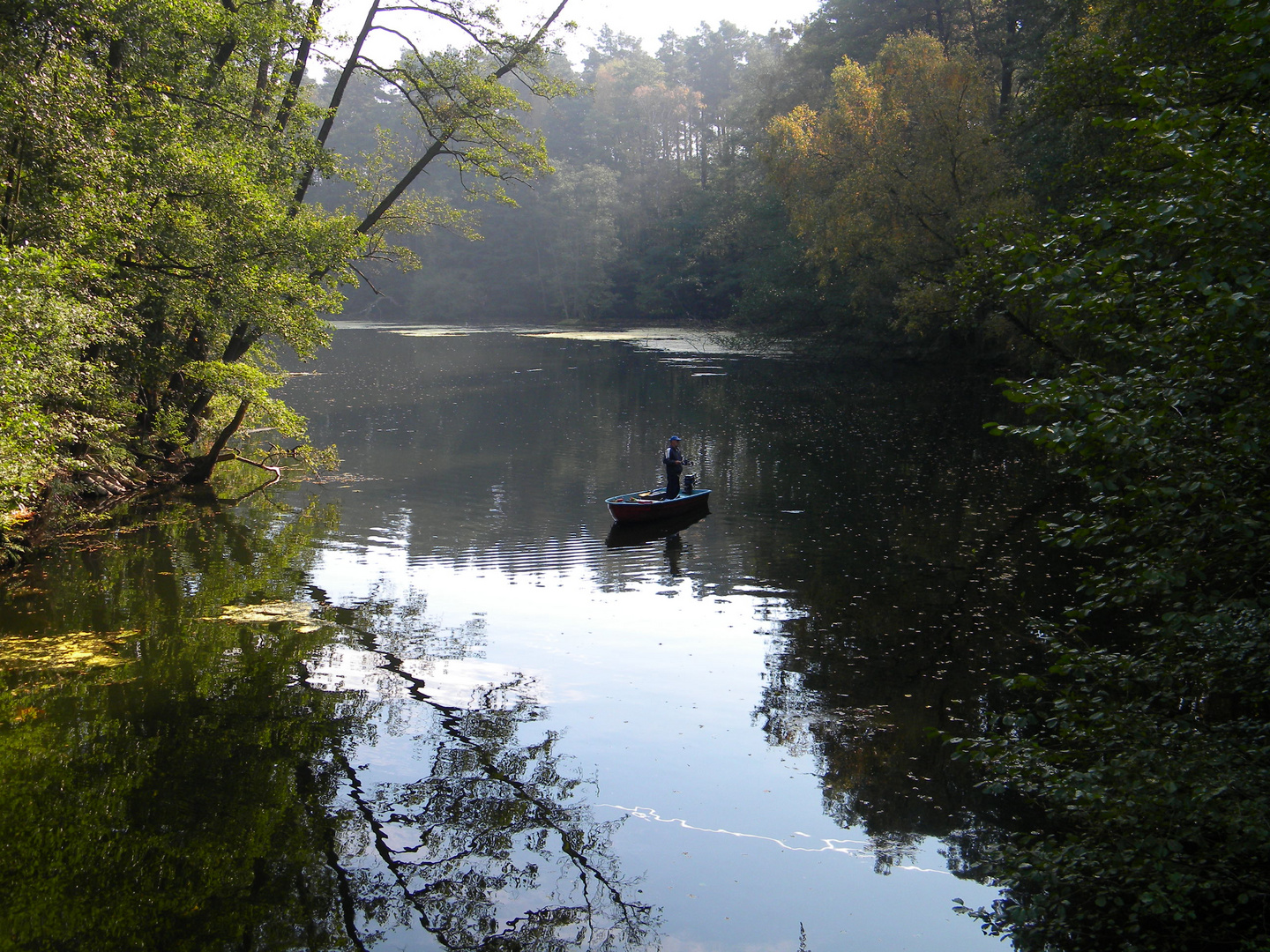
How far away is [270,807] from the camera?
7.30 meters

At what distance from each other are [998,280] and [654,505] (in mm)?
7096

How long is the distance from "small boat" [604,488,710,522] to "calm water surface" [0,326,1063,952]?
42cm

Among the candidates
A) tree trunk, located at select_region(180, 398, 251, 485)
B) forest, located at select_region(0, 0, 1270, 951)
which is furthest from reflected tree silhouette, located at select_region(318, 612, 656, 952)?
tree trunk, located at select_region(180, 398, 251, 485)

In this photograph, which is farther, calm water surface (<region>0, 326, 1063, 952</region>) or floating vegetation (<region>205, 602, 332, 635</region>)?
floating vegetation (<region>205, 602, 332, 635</region>)

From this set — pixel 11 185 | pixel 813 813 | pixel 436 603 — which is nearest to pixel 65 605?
pixel 436 603

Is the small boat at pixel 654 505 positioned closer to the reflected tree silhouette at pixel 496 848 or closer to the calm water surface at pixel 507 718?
the calm water surface at pixel 507 718

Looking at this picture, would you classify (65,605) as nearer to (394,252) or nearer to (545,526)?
(545,526)

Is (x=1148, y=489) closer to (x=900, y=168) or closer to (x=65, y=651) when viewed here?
(x=65, y=651)

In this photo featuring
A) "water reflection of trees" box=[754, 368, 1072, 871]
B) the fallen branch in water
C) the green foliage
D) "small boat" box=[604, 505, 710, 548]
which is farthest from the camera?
the fallen branch in water

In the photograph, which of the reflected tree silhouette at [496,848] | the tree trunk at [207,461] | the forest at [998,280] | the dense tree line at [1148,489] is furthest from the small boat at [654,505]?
the tree trunk at [207,461]

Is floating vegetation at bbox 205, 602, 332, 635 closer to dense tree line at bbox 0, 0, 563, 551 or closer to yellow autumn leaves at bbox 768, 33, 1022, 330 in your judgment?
dense tree line at bbox 0, 0, 563, 551

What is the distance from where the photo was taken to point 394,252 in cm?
2136

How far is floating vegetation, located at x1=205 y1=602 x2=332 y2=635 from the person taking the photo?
11578 mm

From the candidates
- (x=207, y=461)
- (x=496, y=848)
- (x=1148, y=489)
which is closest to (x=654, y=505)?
(x=207, y=461)
